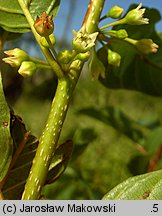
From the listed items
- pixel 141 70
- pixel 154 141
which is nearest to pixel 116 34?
pixel 141 70

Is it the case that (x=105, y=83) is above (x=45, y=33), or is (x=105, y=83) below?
below

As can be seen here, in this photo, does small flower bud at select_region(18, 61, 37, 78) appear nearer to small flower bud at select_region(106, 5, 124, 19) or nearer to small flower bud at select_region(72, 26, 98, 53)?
small flower bud at select_region(72, 26, 98, 53)

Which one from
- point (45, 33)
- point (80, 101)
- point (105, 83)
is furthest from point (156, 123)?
point (80, 101)

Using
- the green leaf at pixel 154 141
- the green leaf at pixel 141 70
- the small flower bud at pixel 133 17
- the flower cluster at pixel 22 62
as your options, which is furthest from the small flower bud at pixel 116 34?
the green leaf at pixel 154 141

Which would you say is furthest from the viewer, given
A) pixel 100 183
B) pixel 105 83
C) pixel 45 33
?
pixel 100 183

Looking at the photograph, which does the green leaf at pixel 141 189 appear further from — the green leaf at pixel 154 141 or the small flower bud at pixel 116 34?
the green leaf at pixel 154 141
